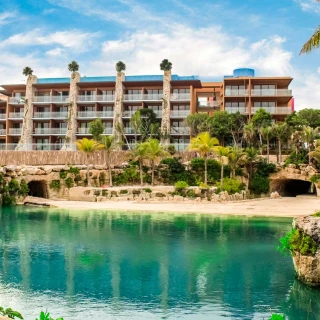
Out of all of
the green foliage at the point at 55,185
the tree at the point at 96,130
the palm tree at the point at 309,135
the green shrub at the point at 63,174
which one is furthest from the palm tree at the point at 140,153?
the palm tree at the point at 309,135

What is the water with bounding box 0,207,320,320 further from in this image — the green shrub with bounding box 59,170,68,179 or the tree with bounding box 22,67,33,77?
the tree with bounding box 22,67,33,77

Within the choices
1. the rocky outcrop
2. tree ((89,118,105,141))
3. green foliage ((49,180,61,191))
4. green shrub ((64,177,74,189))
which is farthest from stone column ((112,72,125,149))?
the rocky outcrop

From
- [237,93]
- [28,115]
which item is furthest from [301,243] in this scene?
[28,115]

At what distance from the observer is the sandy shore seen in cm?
3500

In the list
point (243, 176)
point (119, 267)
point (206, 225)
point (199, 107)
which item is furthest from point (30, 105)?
point (119, 267)

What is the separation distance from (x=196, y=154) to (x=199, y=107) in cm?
1574

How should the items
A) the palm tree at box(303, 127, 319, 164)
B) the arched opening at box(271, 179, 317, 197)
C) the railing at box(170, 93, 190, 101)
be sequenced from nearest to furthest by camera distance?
the palm tree at box(303, 127, 319, 164) < the arched opening at box(271, 179, 317, 197) < the railing at box(170, 93, 190, 101)

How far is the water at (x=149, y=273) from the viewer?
40.1ft

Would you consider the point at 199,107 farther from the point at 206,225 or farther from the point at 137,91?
the point at 206,225

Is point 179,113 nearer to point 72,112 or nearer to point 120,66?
point 120,66

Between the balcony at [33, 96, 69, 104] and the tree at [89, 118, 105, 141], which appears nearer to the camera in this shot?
the tree at [89, 118, 105, 141]

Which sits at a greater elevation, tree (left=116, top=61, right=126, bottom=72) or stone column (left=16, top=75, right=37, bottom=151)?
tree (left=116, top=61, right=126, bottom=72)

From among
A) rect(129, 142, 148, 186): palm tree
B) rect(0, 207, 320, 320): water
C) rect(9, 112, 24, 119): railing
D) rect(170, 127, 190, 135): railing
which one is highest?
rect(9, 112, 24, 119): railing

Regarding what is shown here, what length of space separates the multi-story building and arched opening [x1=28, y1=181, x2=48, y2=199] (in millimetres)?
11905
